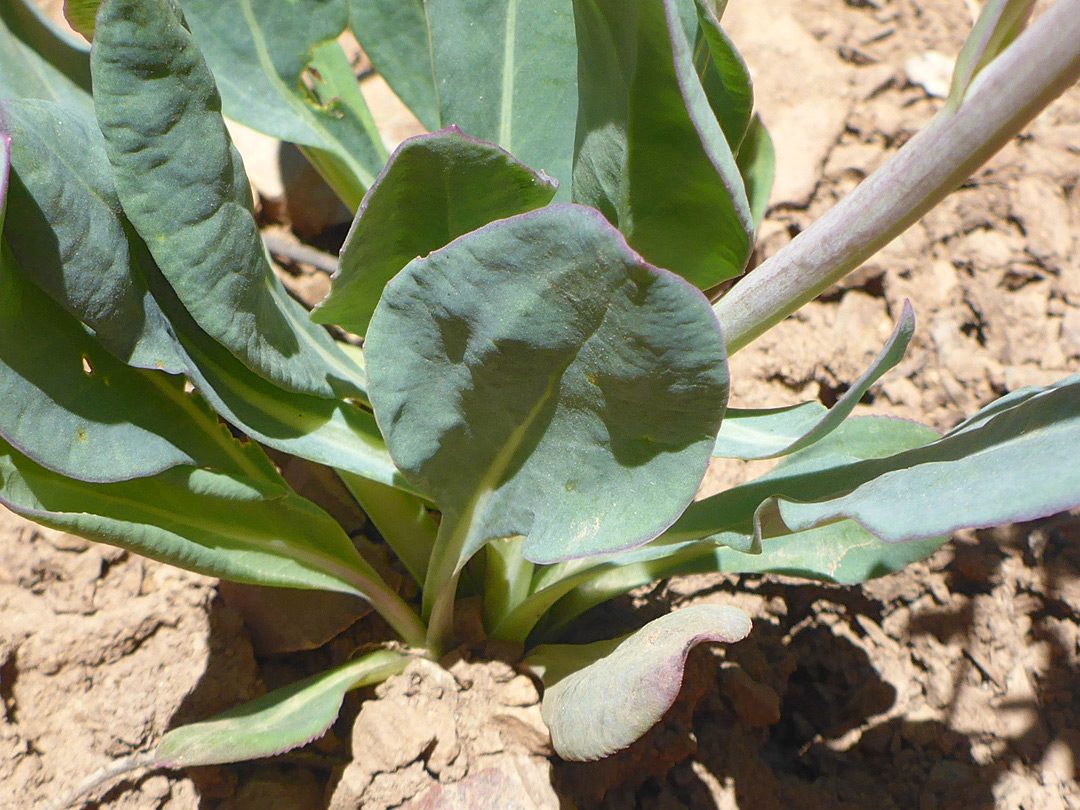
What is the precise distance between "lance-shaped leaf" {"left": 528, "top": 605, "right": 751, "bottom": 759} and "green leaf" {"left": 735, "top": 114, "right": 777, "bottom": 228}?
70 cm

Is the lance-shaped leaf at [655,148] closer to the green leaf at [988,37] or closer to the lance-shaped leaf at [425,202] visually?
the lance-shaped leaf at [425,202]

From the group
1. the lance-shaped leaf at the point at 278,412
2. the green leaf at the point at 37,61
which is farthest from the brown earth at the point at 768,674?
the green leaf at the point at 37,61

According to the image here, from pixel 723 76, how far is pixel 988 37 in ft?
0.93

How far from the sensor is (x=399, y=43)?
4.24 feet

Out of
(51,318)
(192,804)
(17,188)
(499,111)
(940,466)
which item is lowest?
(192,804)

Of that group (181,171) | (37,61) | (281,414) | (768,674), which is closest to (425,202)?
(181,171)

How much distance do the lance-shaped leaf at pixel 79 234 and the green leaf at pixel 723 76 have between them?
0.65 metres

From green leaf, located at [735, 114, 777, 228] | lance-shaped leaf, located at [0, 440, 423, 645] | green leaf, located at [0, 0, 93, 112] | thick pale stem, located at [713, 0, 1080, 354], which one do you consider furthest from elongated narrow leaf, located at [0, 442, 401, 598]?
green leaf, located at [735, 114, 777, 228]

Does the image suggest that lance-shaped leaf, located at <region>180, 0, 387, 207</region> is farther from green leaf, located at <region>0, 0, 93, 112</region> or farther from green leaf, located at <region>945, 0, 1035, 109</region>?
green leaf, located at <region>945, 0, 1035, 109</region>

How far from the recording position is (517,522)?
0.90 metres

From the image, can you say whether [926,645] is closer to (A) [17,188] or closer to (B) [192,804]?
(B) [192,804]

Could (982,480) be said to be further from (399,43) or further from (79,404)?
(399,43)

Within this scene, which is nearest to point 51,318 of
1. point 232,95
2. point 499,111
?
point 232,95

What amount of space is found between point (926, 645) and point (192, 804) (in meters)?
1.15
